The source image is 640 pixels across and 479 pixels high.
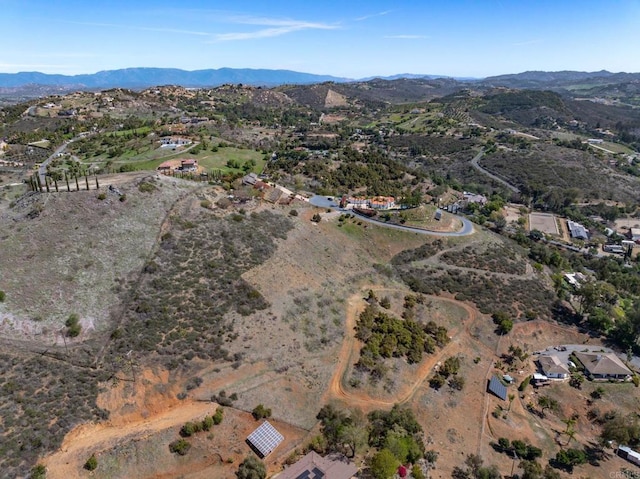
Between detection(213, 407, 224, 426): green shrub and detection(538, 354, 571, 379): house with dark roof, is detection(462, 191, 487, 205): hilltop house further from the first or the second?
detection(213, 407, 224, 426): green shrub

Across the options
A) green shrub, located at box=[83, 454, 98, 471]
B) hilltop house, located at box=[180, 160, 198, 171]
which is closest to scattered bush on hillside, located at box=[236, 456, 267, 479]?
green shrub, located at box=[83, 454, 98, 471]

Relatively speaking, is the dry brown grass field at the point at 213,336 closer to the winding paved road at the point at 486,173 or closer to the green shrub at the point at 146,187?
the green shrub at the point at 146,187

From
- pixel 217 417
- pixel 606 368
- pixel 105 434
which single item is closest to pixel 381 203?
pixel 606 368

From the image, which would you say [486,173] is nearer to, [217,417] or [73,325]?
[217,417]

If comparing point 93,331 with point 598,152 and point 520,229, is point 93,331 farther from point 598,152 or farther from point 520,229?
point 598,152

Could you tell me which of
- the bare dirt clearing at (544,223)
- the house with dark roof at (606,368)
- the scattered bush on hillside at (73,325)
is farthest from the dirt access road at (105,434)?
the bare dirt clearing at (544,223)

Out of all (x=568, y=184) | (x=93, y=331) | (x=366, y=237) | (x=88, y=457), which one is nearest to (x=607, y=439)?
(x=366, y=237)
